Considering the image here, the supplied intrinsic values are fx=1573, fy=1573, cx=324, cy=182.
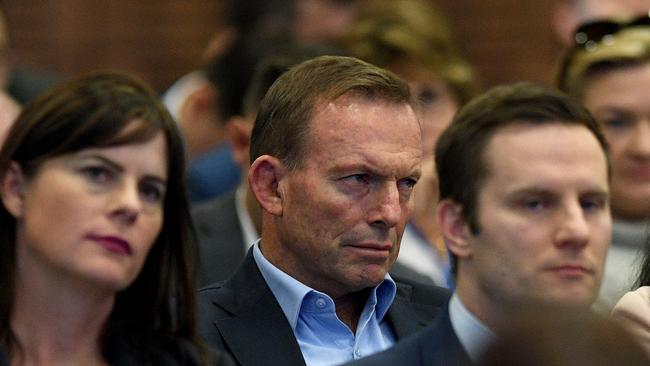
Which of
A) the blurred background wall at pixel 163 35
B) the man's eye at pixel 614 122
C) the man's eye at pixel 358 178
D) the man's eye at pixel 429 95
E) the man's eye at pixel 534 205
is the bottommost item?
the blurred background wall at pixel 163 35

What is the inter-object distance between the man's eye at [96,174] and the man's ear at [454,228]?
843 millimetres

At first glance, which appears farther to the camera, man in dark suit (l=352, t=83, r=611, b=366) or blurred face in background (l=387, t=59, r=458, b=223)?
blurred face in background (l=387, t=59, r=458, b=223)

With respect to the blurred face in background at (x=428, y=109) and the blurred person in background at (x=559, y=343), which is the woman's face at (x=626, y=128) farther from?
the blurred person in background at (x=559, y=343)

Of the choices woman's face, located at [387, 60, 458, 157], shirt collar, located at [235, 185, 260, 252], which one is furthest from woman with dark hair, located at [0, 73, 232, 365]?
woman's face, located at [387, 60, 458, 157]

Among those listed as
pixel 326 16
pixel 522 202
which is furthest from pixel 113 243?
pixel 326 16

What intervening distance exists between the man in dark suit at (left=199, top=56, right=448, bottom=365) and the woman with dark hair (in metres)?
0.16

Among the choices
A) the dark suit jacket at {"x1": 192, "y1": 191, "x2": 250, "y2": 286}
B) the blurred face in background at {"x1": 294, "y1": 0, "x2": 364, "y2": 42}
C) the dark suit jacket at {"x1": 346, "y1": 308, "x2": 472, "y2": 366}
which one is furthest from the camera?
the blurred face in background at {"x1": 294, "y1": 0, "x2": 364, "y2": 42}

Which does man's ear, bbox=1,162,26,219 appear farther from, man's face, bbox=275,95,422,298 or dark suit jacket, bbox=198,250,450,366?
man's face, bbox=275,95,422,298

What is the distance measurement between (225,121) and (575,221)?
3.00 m

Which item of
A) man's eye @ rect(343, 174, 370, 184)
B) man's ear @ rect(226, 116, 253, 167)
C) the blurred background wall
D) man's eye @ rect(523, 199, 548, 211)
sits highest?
man's eye @ rect(343, 174, 370, 184)

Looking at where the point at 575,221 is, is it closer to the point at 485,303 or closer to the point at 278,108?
the point at 485,303

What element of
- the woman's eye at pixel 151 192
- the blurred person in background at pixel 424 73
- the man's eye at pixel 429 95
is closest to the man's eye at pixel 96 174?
the woman's eye at pixel 151 192

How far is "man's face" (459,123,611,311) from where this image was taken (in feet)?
12.4

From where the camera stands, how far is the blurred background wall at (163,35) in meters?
9.25
